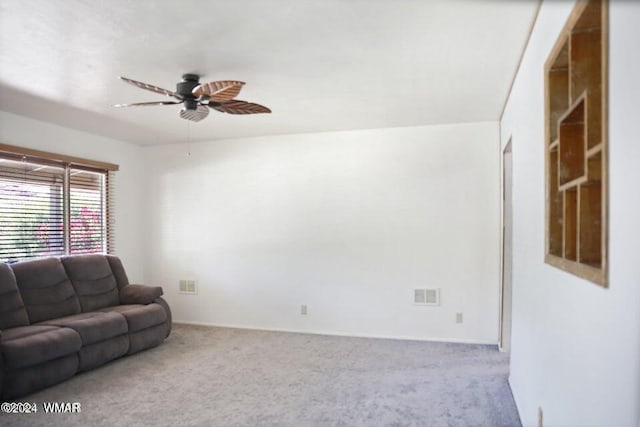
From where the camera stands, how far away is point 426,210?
4906mm

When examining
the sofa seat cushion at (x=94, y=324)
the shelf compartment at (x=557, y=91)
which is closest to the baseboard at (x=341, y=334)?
the sofa seat cushion at (x=94, y=324)

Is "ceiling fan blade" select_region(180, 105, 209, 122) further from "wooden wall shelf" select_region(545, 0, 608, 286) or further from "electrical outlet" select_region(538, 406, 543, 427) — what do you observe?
"electrical outlet" select_region(538, 406, 543, 427)

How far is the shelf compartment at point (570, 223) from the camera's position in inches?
63.5

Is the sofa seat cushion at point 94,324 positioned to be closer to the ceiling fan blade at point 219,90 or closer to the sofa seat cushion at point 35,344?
the sofa seat cushion at point 35,344

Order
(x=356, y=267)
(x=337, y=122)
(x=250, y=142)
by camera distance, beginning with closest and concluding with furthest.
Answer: (x=337, y=122) < (x=356, y=267) < (x=250, y=142)

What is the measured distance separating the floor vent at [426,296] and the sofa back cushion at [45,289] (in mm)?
3496

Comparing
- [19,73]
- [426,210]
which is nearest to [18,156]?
[19,73]

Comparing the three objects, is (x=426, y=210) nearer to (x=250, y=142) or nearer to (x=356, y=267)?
(x=356, y=267)

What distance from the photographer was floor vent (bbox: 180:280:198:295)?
5762 mm

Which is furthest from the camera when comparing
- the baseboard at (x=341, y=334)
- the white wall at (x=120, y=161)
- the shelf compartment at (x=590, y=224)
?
the baseboard at (x=341, y=334)

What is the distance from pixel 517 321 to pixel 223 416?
2070mm

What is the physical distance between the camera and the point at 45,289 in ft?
13.6

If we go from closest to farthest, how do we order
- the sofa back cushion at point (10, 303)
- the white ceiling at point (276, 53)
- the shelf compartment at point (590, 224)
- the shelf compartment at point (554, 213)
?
the shelf compartment at point (590, 224)
the shelf compartment at point (554, 213)
the white ceiling at point (276, 53)
the sofa back cushion at point (10, 303)

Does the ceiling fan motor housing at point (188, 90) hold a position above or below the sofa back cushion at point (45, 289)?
above
